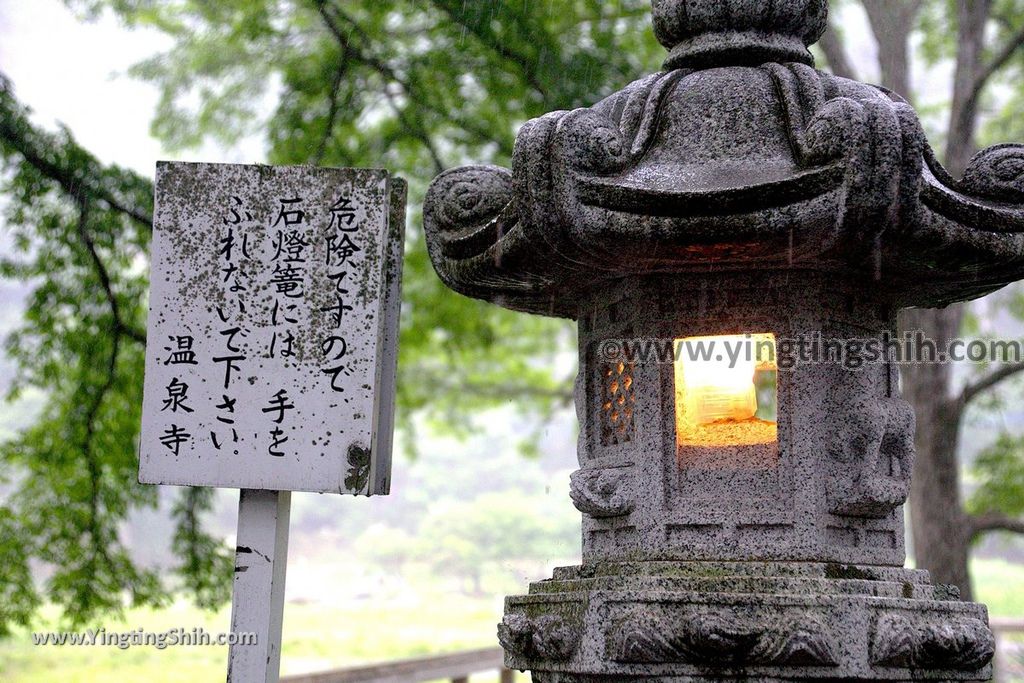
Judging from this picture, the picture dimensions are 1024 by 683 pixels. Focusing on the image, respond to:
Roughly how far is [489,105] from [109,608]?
4.50 meters

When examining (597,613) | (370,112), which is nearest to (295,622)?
(370,112)

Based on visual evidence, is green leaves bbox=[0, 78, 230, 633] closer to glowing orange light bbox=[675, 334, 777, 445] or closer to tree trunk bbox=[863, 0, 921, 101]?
glowing orange light bbox=[675, 334, 777, 445]

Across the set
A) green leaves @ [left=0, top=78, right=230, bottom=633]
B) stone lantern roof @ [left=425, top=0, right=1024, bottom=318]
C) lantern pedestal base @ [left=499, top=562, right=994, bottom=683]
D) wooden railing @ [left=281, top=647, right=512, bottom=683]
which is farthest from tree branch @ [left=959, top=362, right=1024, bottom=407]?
green leaves @ [left=0, top=78, right=230, bottom=633]

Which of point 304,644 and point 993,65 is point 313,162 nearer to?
point 993,65

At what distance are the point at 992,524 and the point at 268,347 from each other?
270 inches

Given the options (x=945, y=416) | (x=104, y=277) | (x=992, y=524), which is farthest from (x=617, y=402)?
(x=992, y=524)

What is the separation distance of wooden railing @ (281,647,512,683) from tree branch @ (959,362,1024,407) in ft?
13.5

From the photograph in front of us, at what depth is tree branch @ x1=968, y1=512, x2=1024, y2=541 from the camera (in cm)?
810

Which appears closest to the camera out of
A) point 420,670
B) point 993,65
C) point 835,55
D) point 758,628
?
point 758,628

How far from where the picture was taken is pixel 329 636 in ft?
65.4

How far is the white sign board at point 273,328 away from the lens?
10.4 ft

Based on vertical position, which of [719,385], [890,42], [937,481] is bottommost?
[937,481]

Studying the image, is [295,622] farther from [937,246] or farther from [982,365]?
[937,246]

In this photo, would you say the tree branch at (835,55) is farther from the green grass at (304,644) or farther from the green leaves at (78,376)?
the green grass at (304,644)
